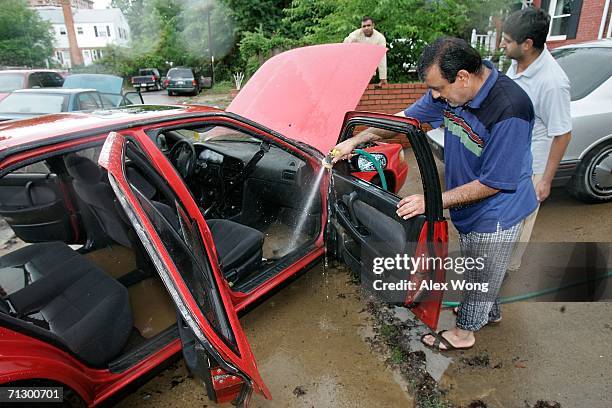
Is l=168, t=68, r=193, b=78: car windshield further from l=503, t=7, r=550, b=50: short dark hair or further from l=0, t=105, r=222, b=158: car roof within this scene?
l=503, t=7, r=550, b=50: short dark hair

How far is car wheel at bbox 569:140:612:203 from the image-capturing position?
379cm

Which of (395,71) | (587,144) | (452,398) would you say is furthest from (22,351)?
(395,71)

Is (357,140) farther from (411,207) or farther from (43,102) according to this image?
(43,102)

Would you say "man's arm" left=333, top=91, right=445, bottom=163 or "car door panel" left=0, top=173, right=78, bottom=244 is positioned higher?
"man's arm" left=333, top=91, right=445, bottom=163

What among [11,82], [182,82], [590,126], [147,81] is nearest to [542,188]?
[590,126]

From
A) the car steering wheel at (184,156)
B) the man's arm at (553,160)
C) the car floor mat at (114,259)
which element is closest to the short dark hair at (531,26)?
the man's arm at (553,160)

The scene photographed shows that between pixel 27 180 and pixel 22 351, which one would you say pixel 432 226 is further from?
pixel 27 180

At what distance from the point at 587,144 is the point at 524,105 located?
8.71 ft

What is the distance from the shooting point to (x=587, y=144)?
3695 mm

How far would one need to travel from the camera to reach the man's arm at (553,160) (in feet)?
7.62

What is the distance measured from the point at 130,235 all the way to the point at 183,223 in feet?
2.68

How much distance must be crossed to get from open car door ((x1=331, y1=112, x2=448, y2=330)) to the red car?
10mm

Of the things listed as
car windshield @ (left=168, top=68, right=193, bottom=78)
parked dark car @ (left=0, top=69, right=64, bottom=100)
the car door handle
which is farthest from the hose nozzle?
car windshield @ (left=168, top=68, right=193, bottom=78)

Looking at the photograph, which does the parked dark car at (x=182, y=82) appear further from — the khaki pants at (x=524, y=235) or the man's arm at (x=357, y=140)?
the khaki pants at (x=524, y=235)
